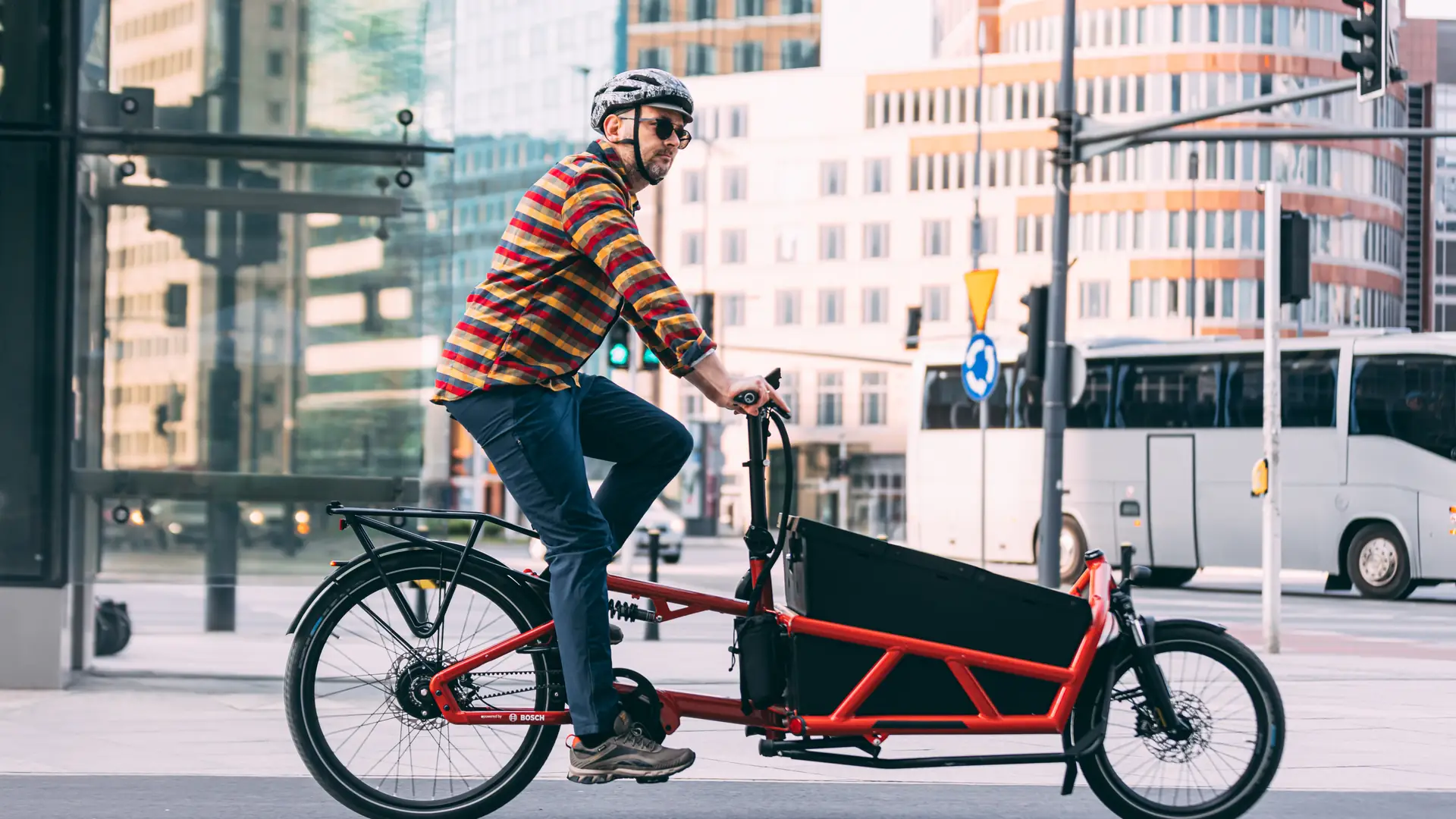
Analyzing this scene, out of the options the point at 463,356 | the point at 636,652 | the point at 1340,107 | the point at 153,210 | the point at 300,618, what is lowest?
the point at 636,652

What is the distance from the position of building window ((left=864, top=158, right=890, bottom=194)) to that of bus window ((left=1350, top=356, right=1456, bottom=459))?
53793mm

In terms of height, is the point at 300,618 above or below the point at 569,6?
below

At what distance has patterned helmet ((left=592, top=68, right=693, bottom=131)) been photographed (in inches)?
201

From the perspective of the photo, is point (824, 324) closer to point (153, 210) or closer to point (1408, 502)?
point (1408, 502)

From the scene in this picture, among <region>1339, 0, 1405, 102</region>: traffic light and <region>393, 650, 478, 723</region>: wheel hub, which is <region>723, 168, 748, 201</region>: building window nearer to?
<region>1339, 0, 1405, 102</region>: traffic light

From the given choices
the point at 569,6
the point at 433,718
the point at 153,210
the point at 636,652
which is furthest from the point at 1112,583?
the point at 569,6

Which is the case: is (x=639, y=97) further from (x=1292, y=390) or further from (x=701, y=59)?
(x=701, y=59)

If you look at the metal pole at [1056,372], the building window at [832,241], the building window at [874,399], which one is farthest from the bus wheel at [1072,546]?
the building window at [832,241]

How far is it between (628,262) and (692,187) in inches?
3036

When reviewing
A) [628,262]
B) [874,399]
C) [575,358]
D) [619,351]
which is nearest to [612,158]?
[628,262]

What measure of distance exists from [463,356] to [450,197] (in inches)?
202

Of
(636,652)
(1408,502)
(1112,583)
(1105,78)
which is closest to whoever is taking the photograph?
(1112,583)

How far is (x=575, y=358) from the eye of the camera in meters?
5.11

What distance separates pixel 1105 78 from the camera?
245 ft
